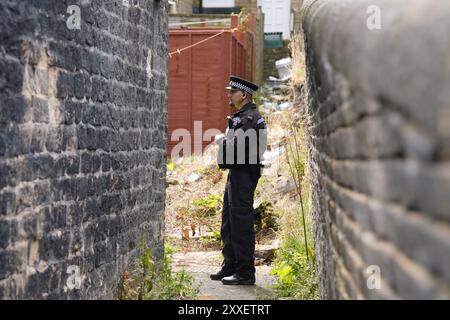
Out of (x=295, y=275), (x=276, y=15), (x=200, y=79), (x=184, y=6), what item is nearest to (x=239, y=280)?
(x=295, y=275)

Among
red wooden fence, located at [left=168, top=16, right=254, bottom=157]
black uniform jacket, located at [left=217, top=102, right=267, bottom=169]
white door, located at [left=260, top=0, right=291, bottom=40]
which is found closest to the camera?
black uniform jacket, located at [left=217, top=102, right=267, bottom=169]

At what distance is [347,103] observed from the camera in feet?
10.1

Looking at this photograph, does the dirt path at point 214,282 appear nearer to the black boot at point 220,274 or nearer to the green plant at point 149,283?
the black boot at point 220,274

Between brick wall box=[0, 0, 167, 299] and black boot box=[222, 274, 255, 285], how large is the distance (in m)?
0.94

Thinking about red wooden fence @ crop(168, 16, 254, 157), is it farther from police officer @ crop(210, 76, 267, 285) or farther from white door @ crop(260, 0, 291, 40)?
white door @ crop(260, 0, 291, 40)

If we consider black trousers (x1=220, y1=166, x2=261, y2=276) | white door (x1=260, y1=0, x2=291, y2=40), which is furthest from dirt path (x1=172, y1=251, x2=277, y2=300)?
white door (x1=260, y1=0, x2=291, y2=40)

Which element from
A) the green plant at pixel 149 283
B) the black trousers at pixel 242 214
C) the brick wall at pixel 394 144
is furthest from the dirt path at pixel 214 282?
the brick wall at pixel 394 144

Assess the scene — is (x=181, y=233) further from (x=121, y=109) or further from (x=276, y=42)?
(x=276, y=42)

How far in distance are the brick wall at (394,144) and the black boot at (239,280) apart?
452cm

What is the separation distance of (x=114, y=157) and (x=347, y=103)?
3475 millimetres

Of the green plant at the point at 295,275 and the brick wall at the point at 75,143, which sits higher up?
the brick wall at the point at 75,143

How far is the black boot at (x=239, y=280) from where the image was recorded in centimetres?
800

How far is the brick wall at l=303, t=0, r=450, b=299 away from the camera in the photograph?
6.15 feet

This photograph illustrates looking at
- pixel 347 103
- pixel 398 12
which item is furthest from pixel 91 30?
pixel 398 12
